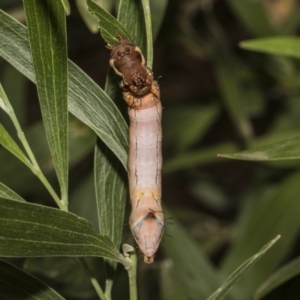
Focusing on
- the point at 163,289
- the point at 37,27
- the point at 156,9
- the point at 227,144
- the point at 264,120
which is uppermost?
the point at 264,120

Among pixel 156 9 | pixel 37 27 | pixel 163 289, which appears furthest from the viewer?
pixel 163 289

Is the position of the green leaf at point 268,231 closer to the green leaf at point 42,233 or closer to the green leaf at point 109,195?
the green leaf at point 109,195

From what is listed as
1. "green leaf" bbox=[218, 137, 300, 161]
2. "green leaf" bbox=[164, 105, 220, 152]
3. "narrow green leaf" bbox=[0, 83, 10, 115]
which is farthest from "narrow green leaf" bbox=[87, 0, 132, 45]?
"green leaf" bbox=[164, 105, 220, 152]

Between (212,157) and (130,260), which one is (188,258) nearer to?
(212,157)

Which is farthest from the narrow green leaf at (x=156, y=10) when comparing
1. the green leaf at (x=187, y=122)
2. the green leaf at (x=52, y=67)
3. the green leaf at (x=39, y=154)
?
the green leaf at (x=187, y=122)

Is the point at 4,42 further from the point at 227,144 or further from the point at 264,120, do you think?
the point at 264,120

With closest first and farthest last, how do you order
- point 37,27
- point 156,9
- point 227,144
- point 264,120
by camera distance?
point 37,27 < point 156,9 < point 227,144 < point 264,120

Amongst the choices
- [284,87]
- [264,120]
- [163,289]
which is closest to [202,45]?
[284,87]
